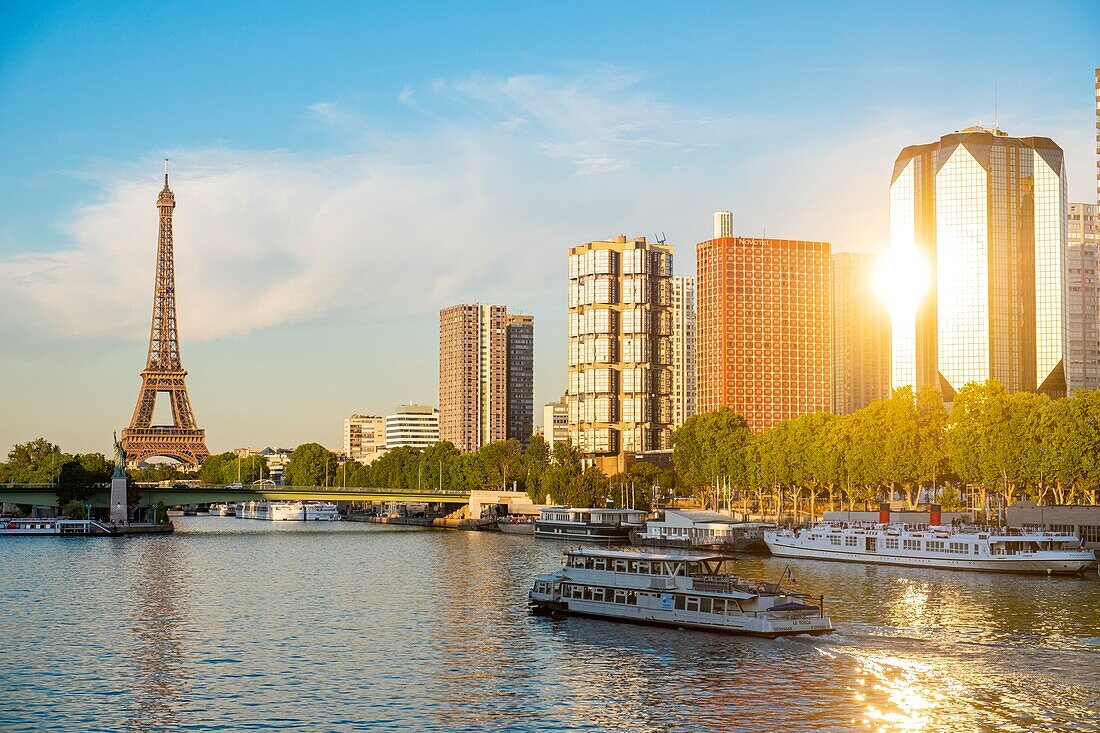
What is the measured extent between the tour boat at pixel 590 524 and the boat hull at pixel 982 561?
40.1m

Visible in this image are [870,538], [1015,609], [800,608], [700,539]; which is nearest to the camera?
[800,608]

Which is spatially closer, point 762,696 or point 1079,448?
point 762,696

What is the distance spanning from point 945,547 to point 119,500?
124995 millimetres

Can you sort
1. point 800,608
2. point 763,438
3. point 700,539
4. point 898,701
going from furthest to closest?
point 763,438 < point 700,539 < point 800,608 < point 898,701

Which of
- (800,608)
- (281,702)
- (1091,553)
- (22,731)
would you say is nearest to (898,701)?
(800,608)

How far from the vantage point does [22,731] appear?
171 feet

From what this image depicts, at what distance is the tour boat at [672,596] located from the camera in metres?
73.9

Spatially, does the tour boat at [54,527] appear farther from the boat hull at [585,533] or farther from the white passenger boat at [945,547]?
the white passenger boat at [945,547]

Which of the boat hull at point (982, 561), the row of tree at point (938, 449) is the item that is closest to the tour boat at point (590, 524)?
the row of tree at point (938, 449)

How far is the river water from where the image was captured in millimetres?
54094

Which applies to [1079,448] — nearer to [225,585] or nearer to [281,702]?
[225,585]

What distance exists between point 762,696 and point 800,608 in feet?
55.8

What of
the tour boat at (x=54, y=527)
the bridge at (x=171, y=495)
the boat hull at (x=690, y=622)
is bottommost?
the tour boat at (x=54, y=527)

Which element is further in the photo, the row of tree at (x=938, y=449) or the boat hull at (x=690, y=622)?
the row of tree at (x=938, y=449)
